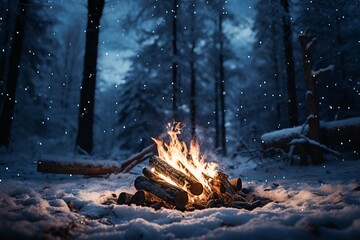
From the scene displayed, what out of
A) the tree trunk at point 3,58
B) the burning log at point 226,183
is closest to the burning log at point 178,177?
the burning log at point 226,183

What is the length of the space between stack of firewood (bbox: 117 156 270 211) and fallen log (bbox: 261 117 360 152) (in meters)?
3.38

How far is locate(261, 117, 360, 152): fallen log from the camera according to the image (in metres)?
6.64

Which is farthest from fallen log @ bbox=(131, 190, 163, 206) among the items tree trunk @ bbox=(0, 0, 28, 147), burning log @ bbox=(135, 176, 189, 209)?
tree trunk @ bbox=(0, 0, 28, 147)

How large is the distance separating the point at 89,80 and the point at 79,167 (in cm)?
440

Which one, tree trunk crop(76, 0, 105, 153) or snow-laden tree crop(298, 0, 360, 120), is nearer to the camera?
tree trunk crop(76, 0, 105, 153)

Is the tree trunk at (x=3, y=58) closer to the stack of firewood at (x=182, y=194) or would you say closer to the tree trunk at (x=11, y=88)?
the tree trunk at (x=11, y=88)

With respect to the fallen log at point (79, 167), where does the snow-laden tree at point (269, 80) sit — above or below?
above

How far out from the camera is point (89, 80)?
30.4 ft

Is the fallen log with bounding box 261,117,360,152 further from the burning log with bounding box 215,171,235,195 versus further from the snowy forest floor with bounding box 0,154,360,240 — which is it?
the burning log with bounding box 215,171,235,195

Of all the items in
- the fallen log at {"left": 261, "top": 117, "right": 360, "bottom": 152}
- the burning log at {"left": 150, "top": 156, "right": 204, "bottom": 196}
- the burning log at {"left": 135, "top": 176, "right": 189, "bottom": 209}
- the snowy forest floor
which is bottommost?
the snowy forest floor

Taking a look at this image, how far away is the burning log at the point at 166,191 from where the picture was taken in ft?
12.0

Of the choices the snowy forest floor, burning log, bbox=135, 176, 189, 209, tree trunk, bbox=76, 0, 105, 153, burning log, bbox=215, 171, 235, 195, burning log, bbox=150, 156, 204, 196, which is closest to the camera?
the snowy forest floor

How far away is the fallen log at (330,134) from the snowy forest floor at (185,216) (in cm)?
193

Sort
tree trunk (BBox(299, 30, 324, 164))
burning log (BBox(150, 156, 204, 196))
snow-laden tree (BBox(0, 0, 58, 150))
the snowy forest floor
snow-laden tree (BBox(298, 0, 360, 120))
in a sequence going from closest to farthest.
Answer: the snowy forest floor
burning log (BBox(150, 156, 204, 196))
tree trunk (BBox(299, 30, 324, 164))
snow-laden tree (BBox(298, 0, 360, 120))
snow-laden tree (BBox(0, 0, 58, 150))
